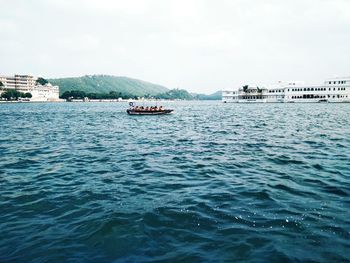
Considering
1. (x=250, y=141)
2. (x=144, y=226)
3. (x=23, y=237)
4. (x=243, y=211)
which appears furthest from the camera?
(x=250, y=141)

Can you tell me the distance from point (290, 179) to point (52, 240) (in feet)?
34.2

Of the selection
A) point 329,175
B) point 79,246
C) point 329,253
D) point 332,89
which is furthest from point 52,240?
point 332,89

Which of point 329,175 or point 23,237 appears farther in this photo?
point 329,175

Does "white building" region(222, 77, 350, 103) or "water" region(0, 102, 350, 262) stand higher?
"white building" region(222, 77, 350, 103)

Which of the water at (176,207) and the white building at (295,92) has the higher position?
the white building at (295,92)

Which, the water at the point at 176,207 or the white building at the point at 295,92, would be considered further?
the white building at the point at 295,92

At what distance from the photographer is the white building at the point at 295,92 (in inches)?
4884

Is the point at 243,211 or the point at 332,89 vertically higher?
the point at 332,89

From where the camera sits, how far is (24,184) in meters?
13.8

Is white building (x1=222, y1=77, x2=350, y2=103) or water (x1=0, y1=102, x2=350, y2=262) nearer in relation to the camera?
water (x1=0, y1=102, x2=350, y2=262)

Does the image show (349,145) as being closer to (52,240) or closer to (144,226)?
(144,226)

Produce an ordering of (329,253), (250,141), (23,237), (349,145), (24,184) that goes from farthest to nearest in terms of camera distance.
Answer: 1. (250,141)
2. (349,145)
3. (24,184)
4. (23,237)
5. (329,253)

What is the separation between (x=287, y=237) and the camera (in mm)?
8281

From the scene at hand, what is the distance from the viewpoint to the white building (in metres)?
124
